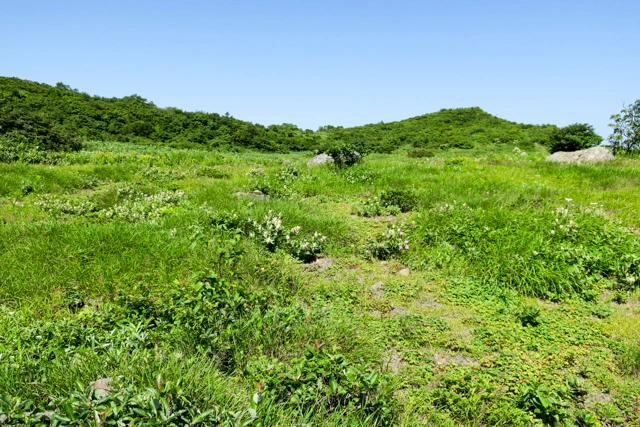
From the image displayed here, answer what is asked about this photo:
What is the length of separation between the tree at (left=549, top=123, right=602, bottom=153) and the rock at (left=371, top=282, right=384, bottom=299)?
28.4 metres

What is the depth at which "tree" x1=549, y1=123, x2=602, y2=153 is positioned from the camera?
88.2 feet

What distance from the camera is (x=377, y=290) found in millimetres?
5090

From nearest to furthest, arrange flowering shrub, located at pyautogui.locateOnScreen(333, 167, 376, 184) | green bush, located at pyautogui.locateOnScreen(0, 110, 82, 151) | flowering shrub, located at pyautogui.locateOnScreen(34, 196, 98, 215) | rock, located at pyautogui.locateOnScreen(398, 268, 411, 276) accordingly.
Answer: rock, located at pyautogui.locateOnScreen(398, 268, 411, 276), flowering shrub, located at pyautogui.locateOnScreen(34, 196, 98, 215), flowering shrub, located at pyautogui.locateOnScreen(333, 167, 376, 184), green bush, located at pyautogui.locateOnScreen(0, 110, 82, 151)

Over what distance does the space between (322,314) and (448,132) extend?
141ft

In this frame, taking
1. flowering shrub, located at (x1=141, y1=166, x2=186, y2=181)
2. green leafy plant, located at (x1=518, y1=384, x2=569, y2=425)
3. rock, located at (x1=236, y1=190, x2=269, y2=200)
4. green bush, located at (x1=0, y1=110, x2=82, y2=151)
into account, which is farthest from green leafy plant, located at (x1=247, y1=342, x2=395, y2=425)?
green bush, located at (x1=0, y1=110, x2=82, y2=151)

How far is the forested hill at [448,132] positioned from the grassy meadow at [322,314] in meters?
24.9

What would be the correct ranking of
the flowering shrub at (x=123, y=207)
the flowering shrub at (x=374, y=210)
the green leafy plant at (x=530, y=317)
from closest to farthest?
the green leafy plant at (x=530, y=317), the flowering shrub at (x=123, y=207), the flowering shrub at (x=374, y=210)

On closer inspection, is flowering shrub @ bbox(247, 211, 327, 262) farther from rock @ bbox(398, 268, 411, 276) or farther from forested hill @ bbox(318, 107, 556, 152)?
forested hill @ bbox(318, 107, 556, 152)

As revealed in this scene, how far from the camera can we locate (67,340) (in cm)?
328

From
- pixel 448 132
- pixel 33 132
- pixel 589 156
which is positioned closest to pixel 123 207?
pixel 33 132

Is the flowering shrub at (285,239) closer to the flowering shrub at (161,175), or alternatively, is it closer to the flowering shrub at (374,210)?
the flowering shrub at (374,210)

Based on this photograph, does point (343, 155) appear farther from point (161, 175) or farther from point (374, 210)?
point (161, 175)

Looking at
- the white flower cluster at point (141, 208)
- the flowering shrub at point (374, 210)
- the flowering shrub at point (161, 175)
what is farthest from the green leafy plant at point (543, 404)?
the flowering shrub at point (161, 175)

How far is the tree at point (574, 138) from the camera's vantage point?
2688 cm
